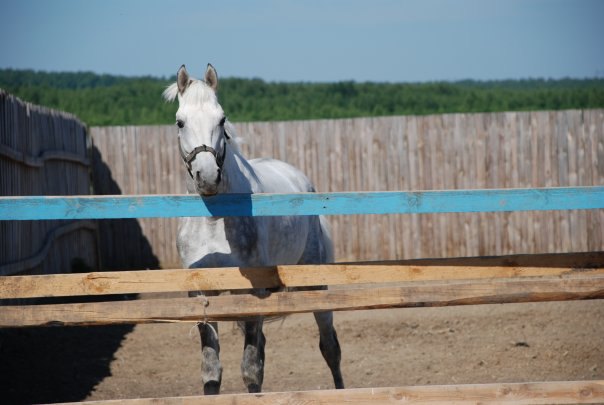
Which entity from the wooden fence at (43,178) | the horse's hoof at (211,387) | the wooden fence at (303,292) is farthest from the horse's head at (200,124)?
the wooden fence at (43,178)

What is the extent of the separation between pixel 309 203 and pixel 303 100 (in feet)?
103

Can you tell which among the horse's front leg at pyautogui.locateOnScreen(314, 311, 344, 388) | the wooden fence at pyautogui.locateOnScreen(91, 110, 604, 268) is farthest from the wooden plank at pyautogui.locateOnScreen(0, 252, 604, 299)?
the wooden fence at pyautogui.locateOnScreen(91, 110, 604, 268)

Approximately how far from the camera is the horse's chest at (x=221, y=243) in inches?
223

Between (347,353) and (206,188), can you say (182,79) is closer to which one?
(206,188)

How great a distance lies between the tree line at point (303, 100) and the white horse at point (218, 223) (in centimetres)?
2101

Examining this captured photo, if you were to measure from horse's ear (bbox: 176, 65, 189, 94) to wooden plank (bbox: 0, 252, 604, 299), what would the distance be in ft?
4.30

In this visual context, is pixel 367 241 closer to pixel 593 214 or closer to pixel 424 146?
pixel 424 146

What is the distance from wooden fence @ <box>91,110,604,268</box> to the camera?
52.0ft

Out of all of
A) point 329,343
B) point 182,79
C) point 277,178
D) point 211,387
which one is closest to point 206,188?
point 182,79

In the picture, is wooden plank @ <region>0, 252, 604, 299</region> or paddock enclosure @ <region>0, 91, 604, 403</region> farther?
wooden plank @ <region>0, 252, 604, 299</region>

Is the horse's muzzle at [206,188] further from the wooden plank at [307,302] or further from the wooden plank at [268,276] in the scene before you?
the wooden plank at [307,302]

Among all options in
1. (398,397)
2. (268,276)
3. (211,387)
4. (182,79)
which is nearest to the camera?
(398,397)

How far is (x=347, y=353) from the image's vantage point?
9.56 metres

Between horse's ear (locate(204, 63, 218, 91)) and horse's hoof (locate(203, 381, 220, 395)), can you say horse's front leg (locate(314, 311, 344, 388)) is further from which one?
horse's ear (locate(204, 63, 218, 91))
